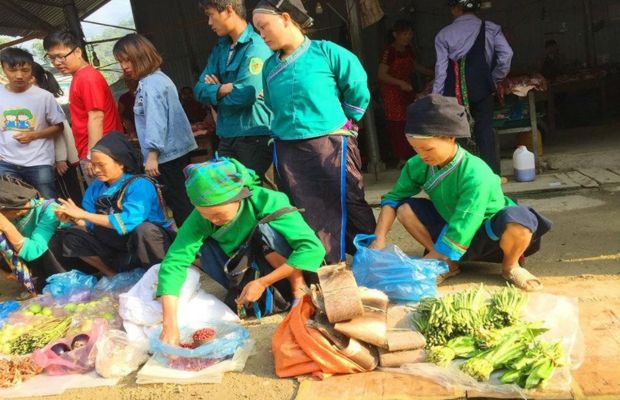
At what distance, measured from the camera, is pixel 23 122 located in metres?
4.67

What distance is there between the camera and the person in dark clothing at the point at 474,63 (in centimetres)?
543

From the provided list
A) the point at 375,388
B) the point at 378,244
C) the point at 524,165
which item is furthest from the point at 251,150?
the point at 524,165

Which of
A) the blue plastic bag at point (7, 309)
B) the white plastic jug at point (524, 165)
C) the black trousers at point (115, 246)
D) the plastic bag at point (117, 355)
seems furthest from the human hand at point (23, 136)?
the white plastic jug at point (524, 165)

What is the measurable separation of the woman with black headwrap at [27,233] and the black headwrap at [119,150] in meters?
0.59

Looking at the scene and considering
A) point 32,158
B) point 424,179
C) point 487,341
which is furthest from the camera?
point 32,158

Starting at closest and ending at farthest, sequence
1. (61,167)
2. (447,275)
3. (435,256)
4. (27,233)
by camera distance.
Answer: (435,256) → (447,275) → (27,233) → (61,167)

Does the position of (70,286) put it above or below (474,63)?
below

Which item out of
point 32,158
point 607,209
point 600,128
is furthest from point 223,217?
point 600,128

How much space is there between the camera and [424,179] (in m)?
3.59

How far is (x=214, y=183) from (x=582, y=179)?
4202 millimetres

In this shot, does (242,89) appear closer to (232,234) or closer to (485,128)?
(232,234)

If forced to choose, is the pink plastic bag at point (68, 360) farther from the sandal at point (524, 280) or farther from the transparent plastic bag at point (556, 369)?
the sandal at point (524, 280)

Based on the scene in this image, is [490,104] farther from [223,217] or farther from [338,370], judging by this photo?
[338,370]

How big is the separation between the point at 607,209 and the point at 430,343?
9.44 feet
